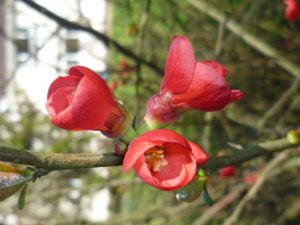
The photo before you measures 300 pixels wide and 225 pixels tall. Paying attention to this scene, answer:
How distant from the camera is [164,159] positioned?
3.61ft

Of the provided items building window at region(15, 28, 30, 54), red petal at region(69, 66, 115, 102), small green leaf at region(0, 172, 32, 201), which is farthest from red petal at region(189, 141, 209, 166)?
building window at region(15, 28, 30, 54)

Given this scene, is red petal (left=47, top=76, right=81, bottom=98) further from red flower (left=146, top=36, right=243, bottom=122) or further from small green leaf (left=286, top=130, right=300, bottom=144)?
small green leaf (left=286, top=130, right=300, bottom=144)

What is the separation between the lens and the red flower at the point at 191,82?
1.05 m

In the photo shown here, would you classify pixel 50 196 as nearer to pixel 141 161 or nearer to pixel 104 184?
pixel 104 184

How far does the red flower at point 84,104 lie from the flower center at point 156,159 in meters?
0.09

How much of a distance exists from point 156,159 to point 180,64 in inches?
9.0

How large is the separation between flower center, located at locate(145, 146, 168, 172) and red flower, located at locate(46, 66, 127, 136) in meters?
0.09

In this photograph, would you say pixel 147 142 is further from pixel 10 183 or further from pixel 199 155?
pixel 10 183

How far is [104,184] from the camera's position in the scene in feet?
13.3

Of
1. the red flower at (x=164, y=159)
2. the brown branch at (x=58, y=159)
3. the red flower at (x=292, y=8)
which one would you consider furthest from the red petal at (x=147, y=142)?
the red flower at (x=292, y=8)

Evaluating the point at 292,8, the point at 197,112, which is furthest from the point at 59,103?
the point at 197,112

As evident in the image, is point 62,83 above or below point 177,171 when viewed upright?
above

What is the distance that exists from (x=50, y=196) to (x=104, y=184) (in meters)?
0.43

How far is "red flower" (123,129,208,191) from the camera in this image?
984 mm
